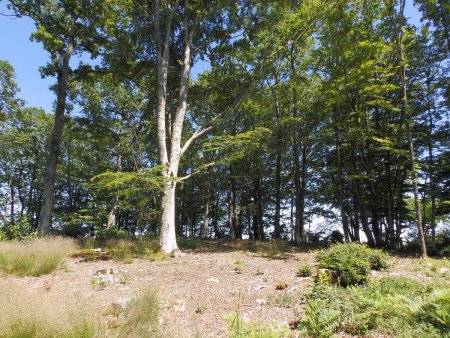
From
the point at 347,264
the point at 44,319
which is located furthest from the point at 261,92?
the point at 44,319

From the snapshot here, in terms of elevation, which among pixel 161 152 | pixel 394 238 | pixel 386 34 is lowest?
pixel 394 238

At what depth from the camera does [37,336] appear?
306cm

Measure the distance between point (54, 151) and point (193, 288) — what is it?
31.7 ft

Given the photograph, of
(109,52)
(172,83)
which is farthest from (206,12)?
(109,52)

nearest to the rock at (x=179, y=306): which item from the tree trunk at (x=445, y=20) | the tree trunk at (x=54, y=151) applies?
the tree trunk at (x=54, y=151)

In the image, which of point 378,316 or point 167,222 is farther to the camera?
point 167,222

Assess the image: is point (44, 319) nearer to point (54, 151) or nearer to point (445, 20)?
point (54, 151)

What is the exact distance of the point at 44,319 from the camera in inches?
123

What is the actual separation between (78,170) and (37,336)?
26.8 m

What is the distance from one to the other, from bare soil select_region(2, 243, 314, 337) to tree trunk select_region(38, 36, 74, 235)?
4.02m

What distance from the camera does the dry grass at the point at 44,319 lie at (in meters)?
3.07

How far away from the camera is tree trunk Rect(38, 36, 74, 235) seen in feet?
38.3

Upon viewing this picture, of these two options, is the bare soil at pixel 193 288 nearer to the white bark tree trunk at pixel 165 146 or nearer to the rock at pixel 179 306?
the rock at pixel 179 306

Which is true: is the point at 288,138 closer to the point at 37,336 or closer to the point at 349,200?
the point at 349,200
